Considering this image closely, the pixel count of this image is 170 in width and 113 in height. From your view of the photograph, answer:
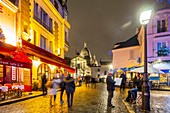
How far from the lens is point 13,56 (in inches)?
817

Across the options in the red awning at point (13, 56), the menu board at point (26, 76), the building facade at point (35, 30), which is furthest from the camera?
the menu board at point (26, 76)

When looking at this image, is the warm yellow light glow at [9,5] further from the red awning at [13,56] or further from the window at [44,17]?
the window at [44,17]

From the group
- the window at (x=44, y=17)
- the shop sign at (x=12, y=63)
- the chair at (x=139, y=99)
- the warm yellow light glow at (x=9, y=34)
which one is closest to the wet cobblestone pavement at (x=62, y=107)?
the chair at (x=139, y=99)

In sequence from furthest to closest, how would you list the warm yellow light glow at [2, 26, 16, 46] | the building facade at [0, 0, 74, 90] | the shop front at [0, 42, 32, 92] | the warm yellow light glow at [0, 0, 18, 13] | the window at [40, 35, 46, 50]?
the window at [40, 35, 46, 50] → the building facade at [0, 0, 74, 90] → the warm yellow light glow at [2, 26, 16, 46] → the warm yellow light glow at [0, 0, 18, 13] → the shop front at [0, 42, 32, 92]

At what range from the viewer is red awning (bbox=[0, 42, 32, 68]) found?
1894 centimetres

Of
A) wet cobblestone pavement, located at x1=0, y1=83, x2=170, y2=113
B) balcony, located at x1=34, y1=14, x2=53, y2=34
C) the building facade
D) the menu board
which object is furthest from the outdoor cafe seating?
balcony, located at x1=34, y1=14, x2=53, y2=34

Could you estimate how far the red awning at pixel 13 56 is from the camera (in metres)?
18.9

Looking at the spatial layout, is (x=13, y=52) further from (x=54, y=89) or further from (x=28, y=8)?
(x=28, y=8)

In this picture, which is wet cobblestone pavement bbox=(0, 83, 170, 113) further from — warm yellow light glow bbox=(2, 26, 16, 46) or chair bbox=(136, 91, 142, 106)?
warm yellow light glow bbox=(2, 26, 16, 46)

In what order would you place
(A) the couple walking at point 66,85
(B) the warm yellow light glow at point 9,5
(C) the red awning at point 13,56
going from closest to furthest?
(A) the couple walking at point 66,85
(C) the red awning at point 13,56
(B) the warm yellow light glow at point 9,5

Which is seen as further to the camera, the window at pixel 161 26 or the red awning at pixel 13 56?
the window at pixel 161 26

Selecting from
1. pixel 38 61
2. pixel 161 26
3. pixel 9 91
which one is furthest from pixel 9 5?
pixel 161 26

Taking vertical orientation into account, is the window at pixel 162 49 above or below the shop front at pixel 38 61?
above

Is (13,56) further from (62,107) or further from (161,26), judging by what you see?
(161,26)
